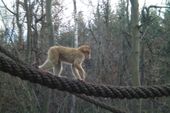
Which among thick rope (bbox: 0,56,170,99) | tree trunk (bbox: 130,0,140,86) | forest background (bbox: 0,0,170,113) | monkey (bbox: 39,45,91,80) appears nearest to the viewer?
thick rope (bbox: 0,56,170,99)

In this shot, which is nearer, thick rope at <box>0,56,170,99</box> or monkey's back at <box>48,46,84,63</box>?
thick rope at <box>0,56,170,99</box>

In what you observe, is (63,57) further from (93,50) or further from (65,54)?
(93,50)

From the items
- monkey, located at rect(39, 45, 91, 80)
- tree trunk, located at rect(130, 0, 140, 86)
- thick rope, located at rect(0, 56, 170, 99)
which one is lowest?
thick rope, located at rect(0, 56, 170, 99)

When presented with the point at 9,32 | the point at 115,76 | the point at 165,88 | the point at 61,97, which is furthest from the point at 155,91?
the point at 115,76

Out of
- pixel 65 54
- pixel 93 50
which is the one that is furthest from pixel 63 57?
pixel 93 50

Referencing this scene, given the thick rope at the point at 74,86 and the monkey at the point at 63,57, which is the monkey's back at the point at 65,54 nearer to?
the monkey at the point at 63,57

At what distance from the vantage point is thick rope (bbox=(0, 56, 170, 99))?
7.16 feet

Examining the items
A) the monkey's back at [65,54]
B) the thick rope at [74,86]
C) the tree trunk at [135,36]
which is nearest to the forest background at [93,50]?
the tree trunk at [135,36]

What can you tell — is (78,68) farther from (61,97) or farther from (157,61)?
(157,61)

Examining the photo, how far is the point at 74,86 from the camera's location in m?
2.38

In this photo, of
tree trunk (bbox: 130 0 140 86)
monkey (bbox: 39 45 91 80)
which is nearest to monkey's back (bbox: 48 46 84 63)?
monkey (bbox: 39 45 91 80)

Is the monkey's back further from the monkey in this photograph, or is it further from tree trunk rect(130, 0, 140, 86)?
tree trunk rect(130, 0, 140, 86)

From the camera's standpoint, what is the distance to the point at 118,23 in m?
21.2

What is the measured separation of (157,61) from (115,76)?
2.12 m
